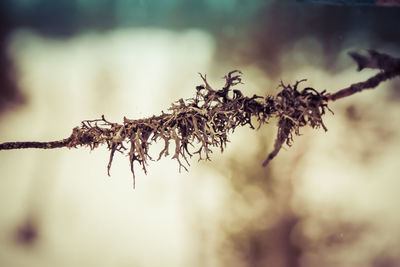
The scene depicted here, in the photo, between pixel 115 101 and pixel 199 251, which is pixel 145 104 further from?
pixel 199 251

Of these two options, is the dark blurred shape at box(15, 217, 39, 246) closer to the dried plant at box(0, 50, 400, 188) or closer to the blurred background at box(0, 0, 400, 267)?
the blurred background at box(0, 0, 400, 267)

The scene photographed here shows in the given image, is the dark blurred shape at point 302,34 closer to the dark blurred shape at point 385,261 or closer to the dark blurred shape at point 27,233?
the dark blurred shape at point 385,261

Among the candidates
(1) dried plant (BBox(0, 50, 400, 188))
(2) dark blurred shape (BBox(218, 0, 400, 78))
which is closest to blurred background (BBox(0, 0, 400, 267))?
(2) dark blurred shape (BBox(218, 0, 400, 78))

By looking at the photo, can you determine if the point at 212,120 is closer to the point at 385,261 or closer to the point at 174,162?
the point at 174,162

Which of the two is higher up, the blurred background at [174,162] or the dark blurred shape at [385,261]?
the blurred background at [174,162]

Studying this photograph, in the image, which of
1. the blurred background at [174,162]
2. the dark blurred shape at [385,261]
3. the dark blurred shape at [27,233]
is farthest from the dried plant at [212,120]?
the dark blurred shape at [385,261]

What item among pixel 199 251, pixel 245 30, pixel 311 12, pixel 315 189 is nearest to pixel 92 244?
pixel 199 251
